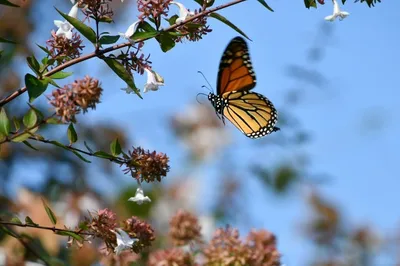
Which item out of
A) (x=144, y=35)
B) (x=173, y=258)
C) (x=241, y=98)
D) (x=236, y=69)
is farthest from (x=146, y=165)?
(x=241, y=98)

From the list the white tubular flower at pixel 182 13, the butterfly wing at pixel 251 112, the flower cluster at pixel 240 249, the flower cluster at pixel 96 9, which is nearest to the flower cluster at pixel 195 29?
the white tubular flower at pixel 182 13

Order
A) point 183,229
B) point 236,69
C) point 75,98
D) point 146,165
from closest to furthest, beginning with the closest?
point 75,98, point 146,165, point 183,229, point 236,69

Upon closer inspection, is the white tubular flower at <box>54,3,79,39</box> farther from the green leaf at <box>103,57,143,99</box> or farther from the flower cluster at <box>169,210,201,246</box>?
the flower cluster at <box>169,210,201,246</box>

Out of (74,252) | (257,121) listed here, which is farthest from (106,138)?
(257,121)

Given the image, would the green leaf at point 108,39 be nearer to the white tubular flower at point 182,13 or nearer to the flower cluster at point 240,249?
the white tubular flower at point 182,13

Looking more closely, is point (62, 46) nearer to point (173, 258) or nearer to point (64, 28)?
point (64, 28)
